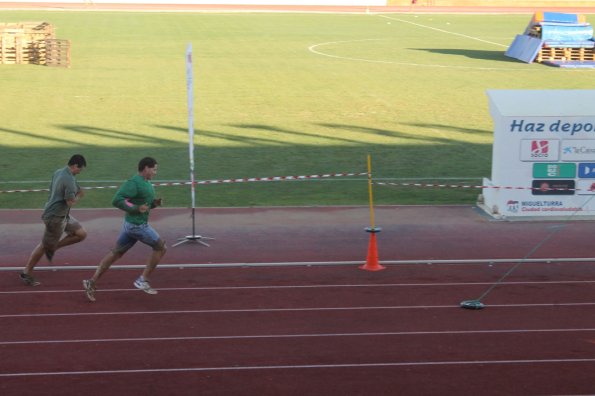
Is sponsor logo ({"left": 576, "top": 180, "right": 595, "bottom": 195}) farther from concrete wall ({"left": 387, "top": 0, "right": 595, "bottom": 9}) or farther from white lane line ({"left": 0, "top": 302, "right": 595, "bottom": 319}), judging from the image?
concrete wall ({"left": 387, "top": 0, "right": 595, "bottom": 9})

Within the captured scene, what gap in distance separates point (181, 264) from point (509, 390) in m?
6.23

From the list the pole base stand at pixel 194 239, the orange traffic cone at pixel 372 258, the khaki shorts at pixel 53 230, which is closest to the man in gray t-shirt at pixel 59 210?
the khaki shorts at pixel 53 230

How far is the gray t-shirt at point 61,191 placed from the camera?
13.2 meters

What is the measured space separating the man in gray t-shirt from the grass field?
5246 millimetres

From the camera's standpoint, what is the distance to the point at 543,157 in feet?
59.4

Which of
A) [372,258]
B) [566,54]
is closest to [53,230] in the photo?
[372,258]

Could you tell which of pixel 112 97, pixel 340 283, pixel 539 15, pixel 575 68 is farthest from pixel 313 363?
pixel 539 15

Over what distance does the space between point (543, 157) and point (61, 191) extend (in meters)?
9.16

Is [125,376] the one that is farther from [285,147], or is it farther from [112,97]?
[112,97]

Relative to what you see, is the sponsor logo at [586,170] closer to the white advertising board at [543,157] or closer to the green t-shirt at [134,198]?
the white advertising board at [543,157]

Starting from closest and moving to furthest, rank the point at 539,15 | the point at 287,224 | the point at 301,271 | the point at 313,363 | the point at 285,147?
the point at 313,363 < the point at 301,271 < the point at 287,224 < the point at 285,147 < the point at 539,15

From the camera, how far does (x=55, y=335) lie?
1170 cm

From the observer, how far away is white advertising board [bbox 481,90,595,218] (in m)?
18.0

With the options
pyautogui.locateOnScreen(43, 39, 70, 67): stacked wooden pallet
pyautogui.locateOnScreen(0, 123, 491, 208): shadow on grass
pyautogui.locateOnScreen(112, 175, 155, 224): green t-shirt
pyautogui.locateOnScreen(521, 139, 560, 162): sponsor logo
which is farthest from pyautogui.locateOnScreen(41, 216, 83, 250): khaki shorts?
pyautogui.locateOnScreen(43, 39, 70, 67): stacked wooden pallet
